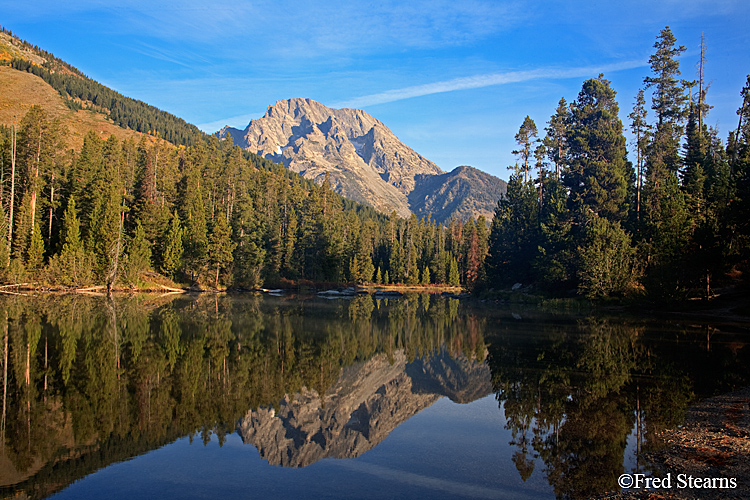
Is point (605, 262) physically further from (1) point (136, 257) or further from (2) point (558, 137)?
(1) point (136, 257)

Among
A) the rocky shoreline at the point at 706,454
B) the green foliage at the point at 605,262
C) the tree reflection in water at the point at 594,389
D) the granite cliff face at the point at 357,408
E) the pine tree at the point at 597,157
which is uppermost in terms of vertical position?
the pine tree at the point at 597,157

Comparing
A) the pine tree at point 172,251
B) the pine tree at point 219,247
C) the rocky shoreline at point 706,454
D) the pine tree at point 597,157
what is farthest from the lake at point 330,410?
the pine tree at point 219,247

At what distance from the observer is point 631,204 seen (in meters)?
56.0

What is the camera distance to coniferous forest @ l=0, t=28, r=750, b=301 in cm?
4197

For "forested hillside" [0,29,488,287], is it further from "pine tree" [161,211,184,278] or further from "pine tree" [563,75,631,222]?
"pine tree" [563,75,631,222]

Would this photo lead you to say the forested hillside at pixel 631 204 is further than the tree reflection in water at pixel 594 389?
Yes

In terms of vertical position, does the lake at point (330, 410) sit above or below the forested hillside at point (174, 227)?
below

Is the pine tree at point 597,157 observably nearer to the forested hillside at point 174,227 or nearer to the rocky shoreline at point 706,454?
the forested hillside at point 174,227

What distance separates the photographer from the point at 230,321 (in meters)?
32.4

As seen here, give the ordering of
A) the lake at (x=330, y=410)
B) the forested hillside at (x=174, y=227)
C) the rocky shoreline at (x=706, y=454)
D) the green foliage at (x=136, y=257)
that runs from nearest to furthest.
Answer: the rocky shoreline at (x=706, y=454) → the lake at (x=330, y=410) → the forested hillside at (x=174, y=227) → the green foliage at (x=136, y=257)

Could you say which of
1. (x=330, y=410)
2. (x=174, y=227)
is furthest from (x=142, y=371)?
(x=174, y=227)

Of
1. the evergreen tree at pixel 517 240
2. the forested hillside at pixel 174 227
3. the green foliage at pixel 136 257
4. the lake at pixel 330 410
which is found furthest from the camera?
the evergreen tree at pixel 517 240

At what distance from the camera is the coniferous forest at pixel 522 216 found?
138 ft

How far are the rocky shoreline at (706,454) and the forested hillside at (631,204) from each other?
99.6 feet
